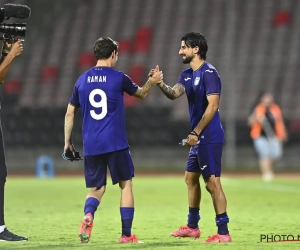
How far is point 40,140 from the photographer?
25.9 m

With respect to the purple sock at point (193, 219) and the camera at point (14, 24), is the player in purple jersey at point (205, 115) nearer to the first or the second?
the purple sock at point (193, 219)

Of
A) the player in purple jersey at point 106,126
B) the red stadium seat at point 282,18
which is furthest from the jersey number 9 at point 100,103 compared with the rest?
the red stadium seat at point 282,18

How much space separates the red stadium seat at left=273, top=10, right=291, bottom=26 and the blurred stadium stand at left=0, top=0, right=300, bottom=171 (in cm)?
4

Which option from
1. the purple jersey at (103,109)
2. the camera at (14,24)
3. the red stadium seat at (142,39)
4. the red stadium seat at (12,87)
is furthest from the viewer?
the red stadium seat at (142,39)

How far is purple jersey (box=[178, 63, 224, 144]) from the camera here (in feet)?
29.2

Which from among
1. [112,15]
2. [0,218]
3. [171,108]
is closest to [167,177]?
[171,108]

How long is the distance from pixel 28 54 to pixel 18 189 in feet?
50.0

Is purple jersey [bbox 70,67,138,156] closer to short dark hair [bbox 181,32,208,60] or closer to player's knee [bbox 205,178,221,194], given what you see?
short dark hair [bbox 181,32,208,60]

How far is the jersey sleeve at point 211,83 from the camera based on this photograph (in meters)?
8.85

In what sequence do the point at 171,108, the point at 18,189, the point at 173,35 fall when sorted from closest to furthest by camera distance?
the point at 18,189
the point at 171,108
the point at 173,35

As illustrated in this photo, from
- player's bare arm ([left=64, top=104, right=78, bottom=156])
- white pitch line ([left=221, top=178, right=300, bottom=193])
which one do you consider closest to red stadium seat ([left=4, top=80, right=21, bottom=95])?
white pitch line ([left=221, top=178, right=300, bottom=193])

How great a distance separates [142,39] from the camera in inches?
1298

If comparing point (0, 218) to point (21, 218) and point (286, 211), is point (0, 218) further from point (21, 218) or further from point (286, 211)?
point (286, 211)

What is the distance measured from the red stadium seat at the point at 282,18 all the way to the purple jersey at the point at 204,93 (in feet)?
77.5
